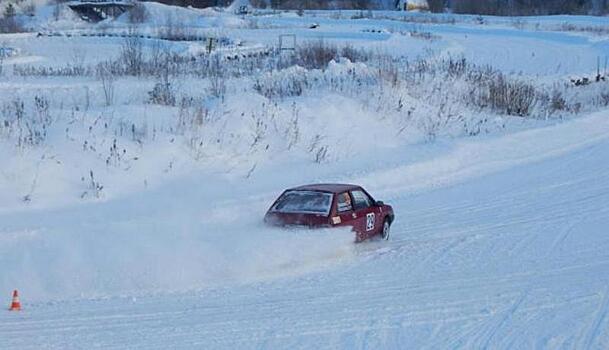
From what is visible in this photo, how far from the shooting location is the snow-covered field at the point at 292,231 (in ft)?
31.6

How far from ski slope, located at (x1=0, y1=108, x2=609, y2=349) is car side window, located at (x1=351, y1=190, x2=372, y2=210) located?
592 millimetres

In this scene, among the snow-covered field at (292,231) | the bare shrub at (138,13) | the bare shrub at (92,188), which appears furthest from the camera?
the bare shrub at (138,13)

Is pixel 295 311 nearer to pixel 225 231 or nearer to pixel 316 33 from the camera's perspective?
pixel 225 231

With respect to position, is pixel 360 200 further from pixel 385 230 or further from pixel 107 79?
pixel 107 79

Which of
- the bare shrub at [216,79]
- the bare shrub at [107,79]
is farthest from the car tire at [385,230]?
the bare shrub at [107,79]

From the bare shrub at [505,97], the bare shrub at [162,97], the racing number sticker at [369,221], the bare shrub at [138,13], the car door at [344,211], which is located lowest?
the racing number sticker at [369,221]

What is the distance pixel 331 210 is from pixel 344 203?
1.57ft

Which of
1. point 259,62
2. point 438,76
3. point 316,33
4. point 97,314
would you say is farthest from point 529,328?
point 316,33

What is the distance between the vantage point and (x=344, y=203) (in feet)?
44.9

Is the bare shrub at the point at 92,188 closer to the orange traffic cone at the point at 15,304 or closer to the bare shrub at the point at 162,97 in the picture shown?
the bare shrub at the point at 162,97

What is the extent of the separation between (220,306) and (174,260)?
1.90m

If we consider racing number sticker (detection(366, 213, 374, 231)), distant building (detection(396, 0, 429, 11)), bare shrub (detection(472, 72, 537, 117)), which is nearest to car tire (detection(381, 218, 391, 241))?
racing number sticker (detection(366, 213, 374, 231))

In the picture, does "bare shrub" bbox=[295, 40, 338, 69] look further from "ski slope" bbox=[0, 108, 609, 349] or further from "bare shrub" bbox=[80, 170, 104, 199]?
"ski slope" bbox=[0, 108, 609, 349]

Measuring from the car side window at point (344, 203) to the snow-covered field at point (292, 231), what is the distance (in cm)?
57
